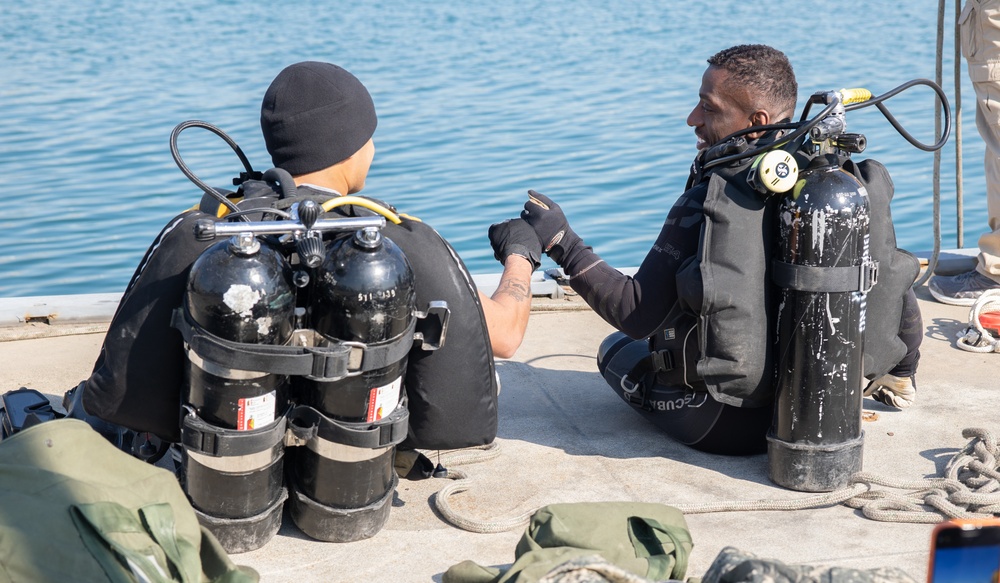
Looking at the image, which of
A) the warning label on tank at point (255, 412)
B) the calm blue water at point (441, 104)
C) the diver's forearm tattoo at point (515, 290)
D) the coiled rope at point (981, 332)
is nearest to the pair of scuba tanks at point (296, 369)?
the warning label on tank at point (255, 412)

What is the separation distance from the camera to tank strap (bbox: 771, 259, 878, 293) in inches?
129

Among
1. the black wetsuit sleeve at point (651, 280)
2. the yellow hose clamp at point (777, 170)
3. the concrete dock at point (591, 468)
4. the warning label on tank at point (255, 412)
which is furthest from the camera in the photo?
the black wetsuit sleeve at point (651, 280)

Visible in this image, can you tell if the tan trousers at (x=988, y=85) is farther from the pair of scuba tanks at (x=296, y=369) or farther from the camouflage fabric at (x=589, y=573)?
the camouflage fabric at (x=589, y=573)

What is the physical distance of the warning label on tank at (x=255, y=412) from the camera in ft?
9.18

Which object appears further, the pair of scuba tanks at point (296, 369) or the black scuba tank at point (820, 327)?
the black scuba tank at point (820, 327)

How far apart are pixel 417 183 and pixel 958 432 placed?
7343 millimetres

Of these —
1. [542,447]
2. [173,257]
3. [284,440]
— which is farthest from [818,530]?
[173,257]

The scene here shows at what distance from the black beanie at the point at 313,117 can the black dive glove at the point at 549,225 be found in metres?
0.69

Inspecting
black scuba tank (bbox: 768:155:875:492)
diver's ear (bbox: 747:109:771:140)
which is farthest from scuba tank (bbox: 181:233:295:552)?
diver's ear (bbox: 747:109:771:140)

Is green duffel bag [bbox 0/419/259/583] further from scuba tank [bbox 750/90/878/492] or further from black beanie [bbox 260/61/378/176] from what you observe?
scuba tank [bbox 750/90/878/492]

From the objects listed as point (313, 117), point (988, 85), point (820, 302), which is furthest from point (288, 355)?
point (988, 85)

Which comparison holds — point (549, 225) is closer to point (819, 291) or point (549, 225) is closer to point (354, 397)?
point (819, 291)

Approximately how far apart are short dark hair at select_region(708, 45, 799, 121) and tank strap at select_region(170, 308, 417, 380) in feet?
5.45

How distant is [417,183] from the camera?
10.7 m
